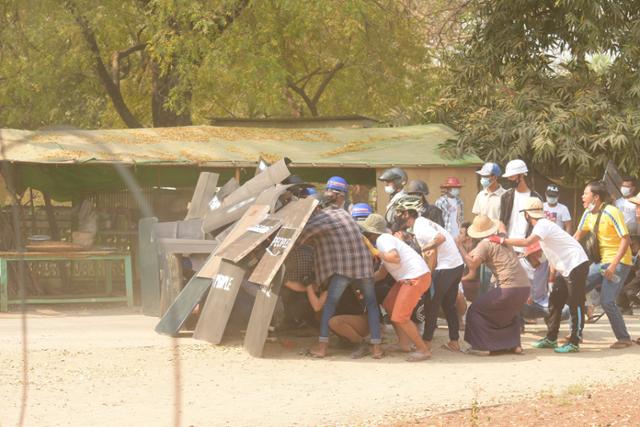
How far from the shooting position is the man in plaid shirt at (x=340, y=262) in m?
10.8

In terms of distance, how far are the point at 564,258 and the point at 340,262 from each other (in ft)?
7.32

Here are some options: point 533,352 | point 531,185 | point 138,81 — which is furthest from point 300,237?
point 138,81

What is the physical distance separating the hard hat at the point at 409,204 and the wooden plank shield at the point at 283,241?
87 centimetres

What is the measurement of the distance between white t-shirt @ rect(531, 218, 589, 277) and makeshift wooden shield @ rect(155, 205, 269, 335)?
307 centimetres

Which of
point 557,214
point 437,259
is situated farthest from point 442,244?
point 557,214

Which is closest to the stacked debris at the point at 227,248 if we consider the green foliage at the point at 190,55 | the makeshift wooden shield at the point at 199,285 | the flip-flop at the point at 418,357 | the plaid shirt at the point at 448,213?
the makeshift wooden shield at the point at 199,285

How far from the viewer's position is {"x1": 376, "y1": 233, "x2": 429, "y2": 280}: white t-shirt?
35.0 ft

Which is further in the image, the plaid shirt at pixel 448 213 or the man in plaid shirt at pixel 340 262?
the plaid shirt at pixel 448 213

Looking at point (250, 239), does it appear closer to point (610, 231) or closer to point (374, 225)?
point (374, 225)

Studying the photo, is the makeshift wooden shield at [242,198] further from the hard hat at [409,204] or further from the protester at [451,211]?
the protester at [451,211]

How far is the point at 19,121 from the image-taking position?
25250 mm

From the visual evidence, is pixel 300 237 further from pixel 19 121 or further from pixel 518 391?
pixel 19 121

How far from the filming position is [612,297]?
11.3 metres

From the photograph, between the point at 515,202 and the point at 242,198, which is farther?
the point at 242,198
